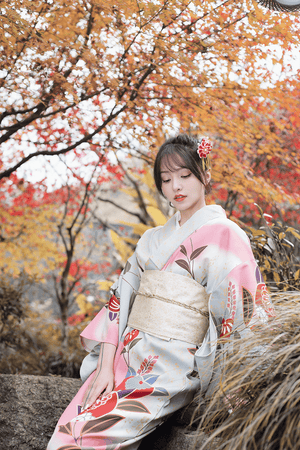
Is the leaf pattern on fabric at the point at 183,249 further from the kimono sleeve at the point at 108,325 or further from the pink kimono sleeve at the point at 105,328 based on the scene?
the pink kimono sleeve at the point at 105,328

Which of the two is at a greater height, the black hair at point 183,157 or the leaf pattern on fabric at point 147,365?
the black hair at point 183,157

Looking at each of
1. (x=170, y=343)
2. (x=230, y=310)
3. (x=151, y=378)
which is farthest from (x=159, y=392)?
(x=230, y=310)

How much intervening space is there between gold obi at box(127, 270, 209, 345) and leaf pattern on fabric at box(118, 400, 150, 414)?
283 millimetres

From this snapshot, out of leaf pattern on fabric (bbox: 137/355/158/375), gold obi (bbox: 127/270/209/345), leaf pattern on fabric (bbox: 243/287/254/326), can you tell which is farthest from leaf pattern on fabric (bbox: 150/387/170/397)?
leaf pattern on fabric (bbox: 243/287/254/326)

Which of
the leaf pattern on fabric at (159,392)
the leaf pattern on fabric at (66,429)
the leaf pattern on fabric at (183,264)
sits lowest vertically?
the leaf pattern on fabric at (66,429)

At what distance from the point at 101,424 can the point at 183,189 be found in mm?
1111

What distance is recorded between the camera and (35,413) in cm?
216

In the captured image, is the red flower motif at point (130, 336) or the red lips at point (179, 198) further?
the red lips at point (179, 198)

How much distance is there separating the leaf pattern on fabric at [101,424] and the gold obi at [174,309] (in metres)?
0.37

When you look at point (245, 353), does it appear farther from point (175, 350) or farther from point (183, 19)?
point (183, 19)

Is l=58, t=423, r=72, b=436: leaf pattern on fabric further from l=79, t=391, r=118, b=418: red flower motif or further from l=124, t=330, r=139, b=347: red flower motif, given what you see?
l=124, t=330, r=139, b=347: red flower motif

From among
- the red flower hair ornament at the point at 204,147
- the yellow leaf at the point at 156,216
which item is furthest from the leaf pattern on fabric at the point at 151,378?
the yellow leaf at the point at 156,216

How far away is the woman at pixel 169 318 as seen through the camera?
158 centimetres

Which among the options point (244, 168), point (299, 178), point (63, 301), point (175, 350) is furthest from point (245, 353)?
point (299, 178)
